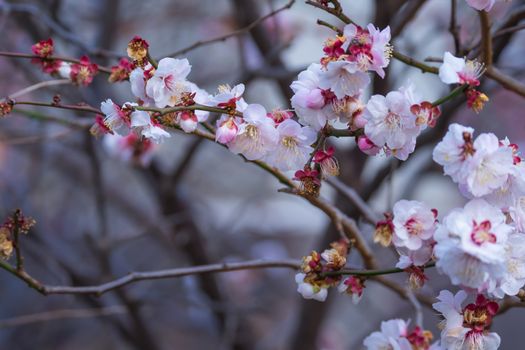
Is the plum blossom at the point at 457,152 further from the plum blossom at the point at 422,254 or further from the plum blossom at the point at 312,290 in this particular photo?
the plum blossom at the point at 312,290

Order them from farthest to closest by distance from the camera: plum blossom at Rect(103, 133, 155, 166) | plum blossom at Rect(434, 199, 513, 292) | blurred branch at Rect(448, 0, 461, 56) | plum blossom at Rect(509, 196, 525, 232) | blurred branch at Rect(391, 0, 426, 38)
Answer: plum blossom at Rect(103, 133, 155, 166)
blurred branch at Rect(391, 0, 426, 38)
blurred branch at Rect(448, 0, 461, 56)
plum blossom at Rect(509, 196, 525, 232)
plum blossom at Rect(434, 199, 513, 292)

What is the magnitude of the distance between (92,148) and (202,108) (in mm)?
1119

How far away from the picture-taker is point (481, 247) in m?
0.68

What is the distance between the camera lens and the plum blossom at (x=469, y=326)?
80 cm

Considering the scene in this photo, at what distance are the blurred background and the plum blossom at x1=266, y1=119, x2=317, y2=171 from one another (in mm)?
195

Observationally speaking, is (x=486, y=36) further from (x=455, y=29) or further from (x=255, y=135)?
(x=255, y=135)

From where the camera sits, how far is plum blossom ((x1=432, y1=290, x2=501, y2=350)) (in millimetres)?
796

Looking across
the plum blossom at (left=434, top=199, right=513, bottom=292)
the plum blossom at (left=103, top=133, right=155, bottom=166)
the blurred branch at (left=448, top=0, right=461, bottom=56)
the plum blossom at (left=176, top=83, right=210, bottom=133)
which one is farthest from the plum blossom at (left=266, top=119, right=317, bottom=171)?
the plum blossom at (left=103, top=133, right=155, bottom=166)

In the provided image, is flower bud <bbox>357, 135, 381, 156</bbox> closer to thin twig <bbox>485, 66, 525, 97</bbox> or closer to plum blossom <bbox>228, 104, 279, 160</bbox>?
plum blossom <bbox>228, 104, 279, 160</bbox>

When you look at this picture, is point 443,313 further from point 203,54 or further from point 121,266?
point 203,54

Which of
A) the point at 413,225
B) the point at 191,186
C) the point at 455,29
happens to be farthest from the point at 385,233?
the point at 191,186

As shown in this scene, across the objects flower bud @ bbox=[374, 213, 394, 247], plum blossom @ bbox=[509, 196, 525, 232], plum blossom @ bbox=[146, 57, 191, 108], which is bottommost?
plum blossom @ bbox=[509, 196, 525, 232]

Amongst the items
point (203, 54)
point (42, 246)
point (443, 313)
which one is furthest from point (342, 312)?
point (443, 313)

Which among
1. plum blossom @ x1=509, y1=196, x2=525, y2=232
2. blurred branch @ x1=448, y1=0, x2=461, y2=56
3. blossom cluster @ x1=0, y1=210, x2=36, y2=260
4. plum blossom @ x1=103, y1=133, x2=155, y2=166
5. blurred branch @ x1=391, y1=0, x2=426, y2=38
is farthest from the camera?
plum blossom @ x1=103, y1=133, x2=155, y2=166
